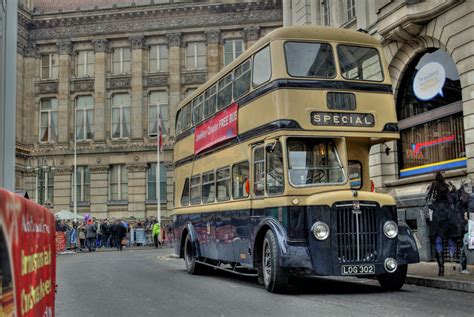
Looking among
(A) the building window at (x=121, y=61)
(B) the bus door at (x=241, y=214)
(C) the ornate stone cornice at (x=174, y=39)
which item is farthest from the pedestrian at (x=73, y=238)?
(B) the bus door at (x=241, y=214)

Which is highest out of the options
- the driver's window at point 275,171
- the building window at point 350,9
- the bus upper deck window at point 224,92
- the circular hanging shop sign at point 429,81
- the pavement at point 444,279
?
the building window at point 350,9

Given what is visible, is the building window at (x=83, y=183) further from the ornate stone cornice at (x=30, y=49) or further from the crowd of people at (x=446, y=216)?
the crowd of people at (x=446, y=216)

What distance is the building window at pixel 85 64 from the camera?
1983 inches

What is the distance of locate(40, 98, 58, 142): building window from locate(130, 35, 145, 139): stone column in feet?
21.5

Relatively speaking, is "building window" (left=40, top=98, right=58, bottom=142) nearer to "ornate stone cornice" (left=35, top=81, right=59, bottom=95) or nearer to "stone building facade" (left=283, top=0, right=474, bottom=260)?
"ornate stone cornice" (left=35, top=81, right=59, bottom=95)

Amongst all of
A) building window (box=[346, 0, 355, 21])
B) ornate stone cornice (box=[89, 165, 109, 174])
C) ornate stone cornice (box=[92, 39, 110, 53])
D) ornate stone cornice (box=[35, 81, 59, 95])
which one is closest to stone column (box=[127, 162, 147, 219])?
ornate stone cornice (box=[89, 165, 109, 174])

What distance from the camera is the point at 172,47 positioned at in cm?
4928

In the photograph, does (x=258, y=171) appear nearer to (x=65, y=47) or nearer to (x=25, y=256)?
(x=25, y=256)

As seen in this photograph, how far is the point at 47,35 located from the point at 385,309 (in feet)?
154

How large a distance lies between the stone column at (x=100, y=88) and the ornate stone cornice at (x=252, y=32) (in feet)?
37.1

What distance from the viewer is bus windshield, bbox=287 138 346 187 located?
36.4 ft

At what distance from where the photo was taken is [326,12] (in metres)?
26.0

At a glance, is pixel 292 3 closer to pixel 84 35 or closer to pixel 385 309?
pixel 385 309

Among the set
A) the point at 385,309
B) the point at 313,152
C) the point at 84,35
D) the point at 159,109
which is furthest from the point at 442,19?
the point at 84,35
